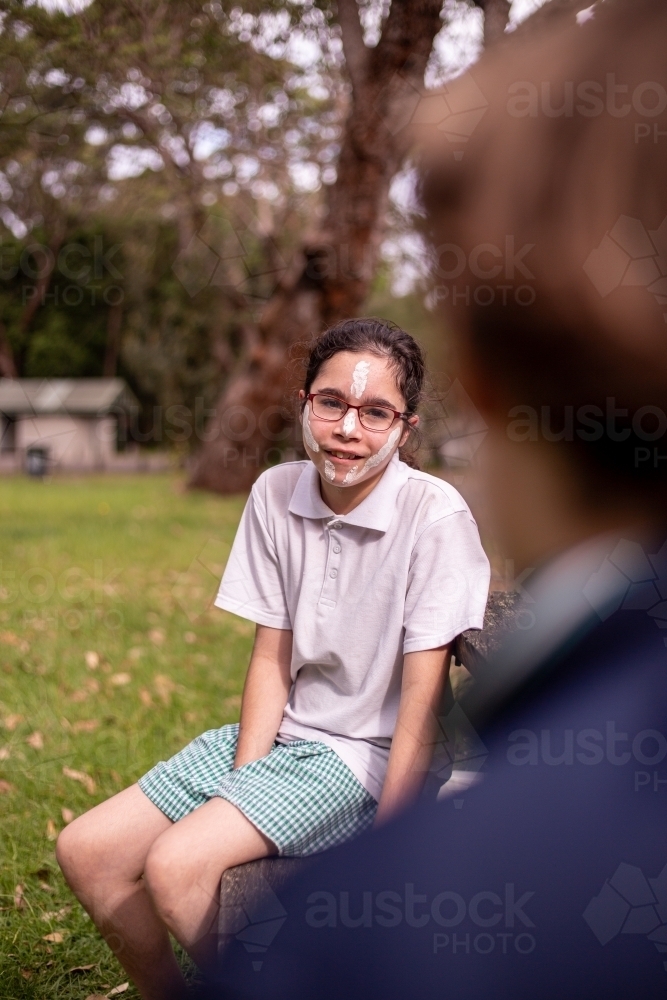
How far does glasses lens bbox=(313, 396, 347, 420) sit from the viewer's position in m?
1.64

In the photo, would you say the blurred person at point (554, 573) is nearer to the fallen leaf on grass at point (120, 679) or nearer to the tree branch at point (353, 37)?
the tree branch at point (353, 37)

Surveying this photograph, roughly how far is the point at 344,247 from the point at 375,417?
19.6 feet

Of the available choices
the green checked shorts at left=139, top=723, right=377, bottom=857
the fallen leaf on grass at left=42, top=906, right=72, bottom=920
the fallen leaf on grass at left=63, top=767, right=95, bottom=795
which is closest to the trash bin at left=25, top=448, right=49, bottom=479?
the fallen leaf on grass at left=63, top=767, right=95, bottom=795

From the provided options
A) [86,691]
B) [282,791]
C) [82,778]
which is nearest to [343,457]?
[282,791]

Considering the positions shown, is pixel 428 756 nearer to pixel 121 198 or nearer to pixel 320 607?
pixel 320 607

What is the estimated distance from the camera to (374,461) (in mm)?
1662

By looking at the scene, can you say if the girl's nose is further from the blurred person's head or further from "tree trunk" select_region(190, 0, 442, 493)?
the blurred person's head

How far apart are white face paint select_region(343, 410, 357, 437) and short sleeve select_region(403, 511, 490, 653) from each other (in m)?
0.21

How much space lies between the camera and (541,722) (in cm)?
109

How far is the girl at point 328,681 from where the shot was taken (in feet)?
4.98

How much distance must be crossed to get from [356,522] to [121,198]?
11.6 meters

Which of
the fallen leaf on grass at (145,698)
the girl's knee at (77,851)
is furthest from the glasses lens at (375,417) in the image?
the fallen leaf on grass at (145,698)

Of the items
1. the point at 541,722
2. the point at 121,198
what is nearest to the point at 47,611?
the point at 541,722

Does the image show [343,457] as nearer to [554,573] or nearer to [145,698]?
[554,573]
